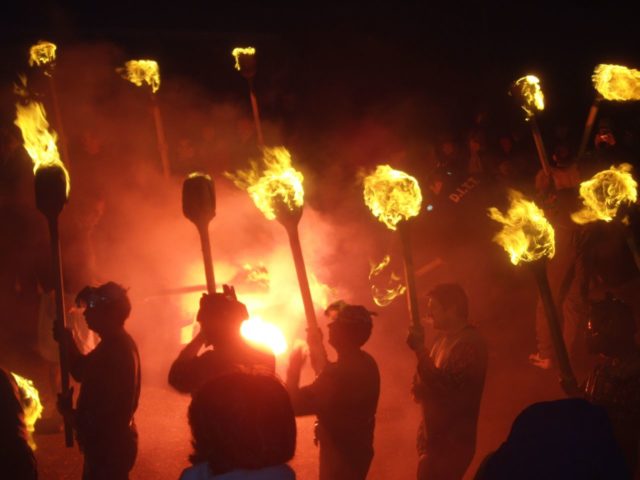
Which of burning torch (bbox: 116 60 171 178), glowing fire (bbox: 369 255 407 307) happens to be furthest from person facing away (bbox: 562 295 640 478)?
glowing fire (bbox: 369 255 407 307)

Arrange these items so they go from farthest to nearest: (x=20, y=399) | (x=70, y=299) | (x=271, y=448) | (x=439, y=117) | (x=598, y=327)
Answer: (x=439, y=117) → (x=70, y=299) → (x=598, y=327) → (x=20, y=399) → (x=271, y=448)

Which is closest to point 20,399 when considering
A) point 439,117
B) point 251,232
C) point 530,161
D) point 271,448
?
point 271,448

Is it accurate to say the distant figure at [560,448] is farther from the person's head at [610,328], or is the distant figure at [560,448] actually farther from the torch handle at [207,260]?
the torch handle at [207,260]

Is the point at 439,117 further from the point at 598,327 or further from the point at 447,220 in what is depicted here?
the point at 598,327

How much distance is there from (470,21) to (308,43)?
3.56m

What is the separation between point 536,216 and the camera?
193 inches

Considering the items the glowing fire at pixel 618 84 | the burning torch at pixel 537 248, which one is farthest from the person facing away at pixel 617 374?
the glowing fire at pixel 618 84

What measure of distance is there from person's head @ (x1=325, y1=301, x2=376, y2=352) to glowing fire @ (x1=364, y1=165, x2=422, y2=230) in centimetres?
87

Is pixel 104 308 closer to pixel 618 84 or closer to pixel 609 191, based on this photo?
pixel 609 191

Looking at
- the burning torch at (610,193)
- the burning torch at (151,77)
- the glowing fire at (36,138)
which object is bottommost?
the burning torch at (610,193)

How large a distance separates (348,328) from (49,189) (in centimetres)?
243

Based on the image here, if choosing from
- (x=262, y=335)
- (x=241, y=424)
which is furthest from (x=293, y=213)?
(x=241, y=424)

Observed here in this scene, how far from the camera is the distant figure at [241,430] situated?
7.80 feet

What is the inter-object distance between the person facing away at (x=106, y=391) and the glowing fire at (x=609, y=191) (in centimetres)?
427
